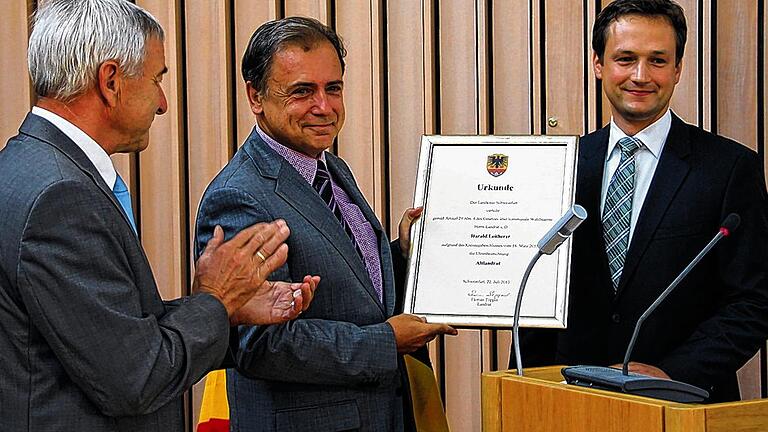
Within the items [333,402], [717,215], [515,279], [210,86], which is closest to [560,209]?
[515,279]

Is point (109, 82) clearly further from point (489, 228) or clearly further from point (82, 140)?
point (489, 228)

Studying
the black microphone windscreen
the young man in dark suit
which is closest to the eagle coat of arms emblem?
the young man in dark suit

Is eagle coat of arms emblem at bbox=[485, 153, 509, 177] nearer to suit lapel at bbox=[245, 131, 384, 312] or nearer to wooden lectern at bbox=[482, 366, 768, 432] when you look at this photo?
suit lapel at bbox=[245, 131, 384, 312]

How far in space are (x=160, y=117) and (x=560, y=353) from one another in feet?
6.32

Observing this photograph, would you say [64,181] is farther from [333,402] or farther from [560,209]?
[560,209]

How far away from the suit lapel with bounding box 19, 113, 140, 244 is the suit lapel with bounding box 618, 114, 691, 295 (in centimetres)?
139

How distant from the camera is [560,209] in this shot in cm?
292

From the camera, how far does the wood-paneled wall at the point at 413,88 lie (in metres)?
3.76

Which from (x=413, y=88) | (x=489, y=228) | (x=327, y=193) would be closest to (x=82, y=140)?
(x=327, y=193)

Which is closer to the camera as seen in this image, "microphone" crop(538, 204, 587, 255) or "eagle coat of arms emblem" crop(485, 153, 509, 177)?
"microphone" crop(538, 204, 587, 255)

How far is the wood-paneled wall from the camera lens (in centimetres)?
376

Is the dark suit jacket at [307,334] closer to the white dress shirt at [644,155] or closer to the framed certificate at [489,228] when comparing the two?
the framed certificate at [489,228]

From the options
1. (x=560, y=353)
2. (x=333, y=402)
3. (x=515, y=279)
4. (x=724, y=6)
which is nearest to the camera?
(x=333, y=402)

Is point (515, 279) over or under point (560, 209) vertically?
under
